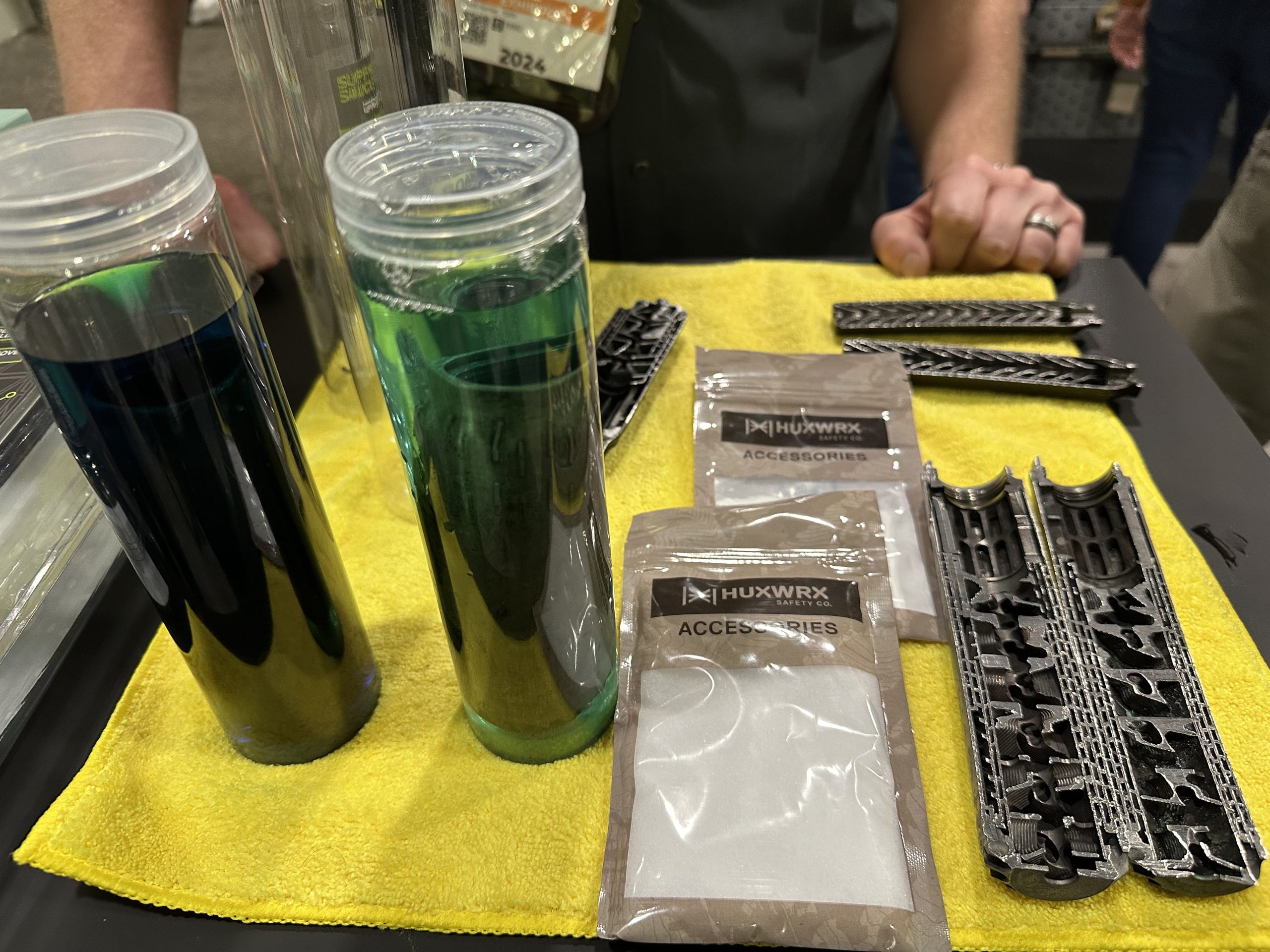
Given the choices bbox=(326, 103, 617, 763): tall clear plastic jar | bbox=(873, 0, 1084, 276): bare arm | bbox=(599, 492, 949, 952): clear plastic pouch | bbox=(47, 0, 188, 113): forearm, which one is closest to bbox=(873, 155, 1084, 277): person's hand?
bbox=(873, 0, 1084, 276): bare arm

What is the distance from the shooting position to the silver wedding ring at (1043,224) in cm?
66

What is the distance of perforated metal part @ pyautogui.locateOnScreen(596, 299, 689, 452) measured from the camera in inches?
21.6

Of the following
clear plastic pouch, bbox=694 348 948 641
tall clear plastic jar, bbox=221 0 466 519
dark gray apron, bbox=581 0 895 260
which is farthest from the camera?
dark gray apron, bbox=581 0 895 260

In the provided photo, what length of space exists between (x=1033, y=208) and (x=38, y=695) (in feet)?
2.44

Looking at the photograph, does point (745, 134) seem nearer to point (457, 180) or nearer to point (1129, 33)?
point (457, 180)

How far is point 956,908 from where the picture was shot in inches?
12.3

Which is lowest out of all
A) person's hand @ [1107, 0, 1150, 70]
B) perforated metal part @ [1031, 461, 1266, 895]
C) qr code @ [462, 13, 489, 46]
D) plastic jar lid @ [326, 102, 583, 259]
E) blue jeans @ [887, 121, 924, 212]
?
blue jeans @ [887, 121, 924, 212]

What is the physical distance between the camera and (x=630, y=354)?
0.59 meters

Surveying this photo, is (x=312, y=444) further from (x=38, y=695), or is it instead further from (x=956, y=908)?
(x=956, y=908)

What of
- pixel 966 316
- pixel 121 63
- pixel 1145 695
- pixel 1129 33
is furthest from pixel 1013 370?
pixel 1129 33

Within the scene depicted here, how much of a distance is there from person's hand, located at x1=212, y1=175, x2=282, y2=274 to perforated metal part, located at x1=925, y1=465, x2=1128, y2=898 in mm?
535

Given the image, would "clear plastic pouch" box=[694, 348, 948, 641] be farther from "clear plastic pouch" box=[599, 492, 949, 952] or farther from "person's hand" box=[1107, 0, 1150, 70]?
"person's hand" box=[1107, 0, 1150, 70]

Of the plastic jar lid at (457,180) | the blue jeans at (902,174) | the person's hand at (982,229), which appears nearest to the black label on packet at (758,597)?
the plastic jar lid at (457,180)

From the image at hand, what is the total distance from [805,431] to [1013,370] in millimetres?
165
